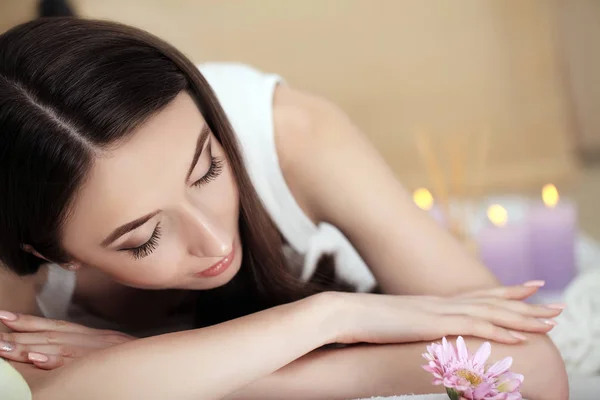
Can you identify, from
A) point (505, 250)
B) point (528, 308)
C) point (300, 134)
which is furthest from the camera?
point (505, 250)

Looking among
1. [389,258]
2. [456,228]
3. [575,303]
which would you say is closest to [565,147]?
[456,228]

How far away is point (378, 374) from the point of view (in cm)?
61

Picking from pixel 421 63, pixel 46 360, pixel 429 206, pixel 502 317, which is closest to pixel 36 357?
pixel 46 360

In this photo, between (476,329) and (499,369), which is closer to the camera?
(499,369)

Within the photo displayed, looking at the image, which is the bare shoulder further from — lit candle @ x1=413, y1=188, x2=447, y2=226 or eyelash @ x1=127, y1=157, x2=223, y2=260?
lit candle @ x1=413, y1=188, x2=447, y2=226

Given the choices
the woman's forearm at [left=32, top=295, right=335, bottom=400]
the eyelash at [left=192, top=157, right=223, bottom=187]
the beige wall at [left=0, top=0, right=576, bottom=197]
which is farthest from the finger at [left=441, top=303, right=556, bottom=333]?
the beige wall at [left=0, top=0, right=576, bottom=197]

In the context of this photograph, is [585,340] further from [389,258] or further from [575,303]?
[389,258]

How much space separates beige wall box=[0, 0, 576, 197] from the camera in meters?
1.21

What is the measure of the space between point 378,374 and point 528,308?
162 millimetres

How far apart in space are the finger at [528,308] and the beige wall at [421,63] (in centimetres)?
71

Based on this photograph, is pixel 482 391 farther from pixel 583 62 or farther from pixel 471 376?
pixel 583 62

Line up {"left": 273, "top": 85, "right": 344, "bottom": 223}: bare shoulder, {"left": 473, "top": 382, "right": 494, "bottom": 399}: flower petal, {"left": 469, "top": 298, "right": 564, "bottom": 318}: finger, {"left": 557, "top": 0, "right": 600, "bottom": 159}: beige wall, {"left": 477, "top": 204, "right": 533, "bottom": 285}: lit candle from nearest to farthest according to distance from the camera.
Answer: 1. {"left": 473, "top": 382, "right": 494, "bottom": 399}: flower petal
2. {"left": 469, "top": 298, "right": 564, "bottom": 318}: finger
3. {"left": 273, "top": 85, "right": 344, "bottom": 223}: bare shoulder
4. {"left": 477, "top": 204, "right": 533, "bottom": 285}: lit candle
5. {"left": 557, "top": 0, "right": 600, "bottom": 159}: beige wall

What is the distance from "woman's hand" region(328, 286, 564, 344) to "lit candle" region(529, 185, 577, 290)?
37cm

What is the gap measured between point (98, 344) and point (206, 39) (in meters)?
0.70
